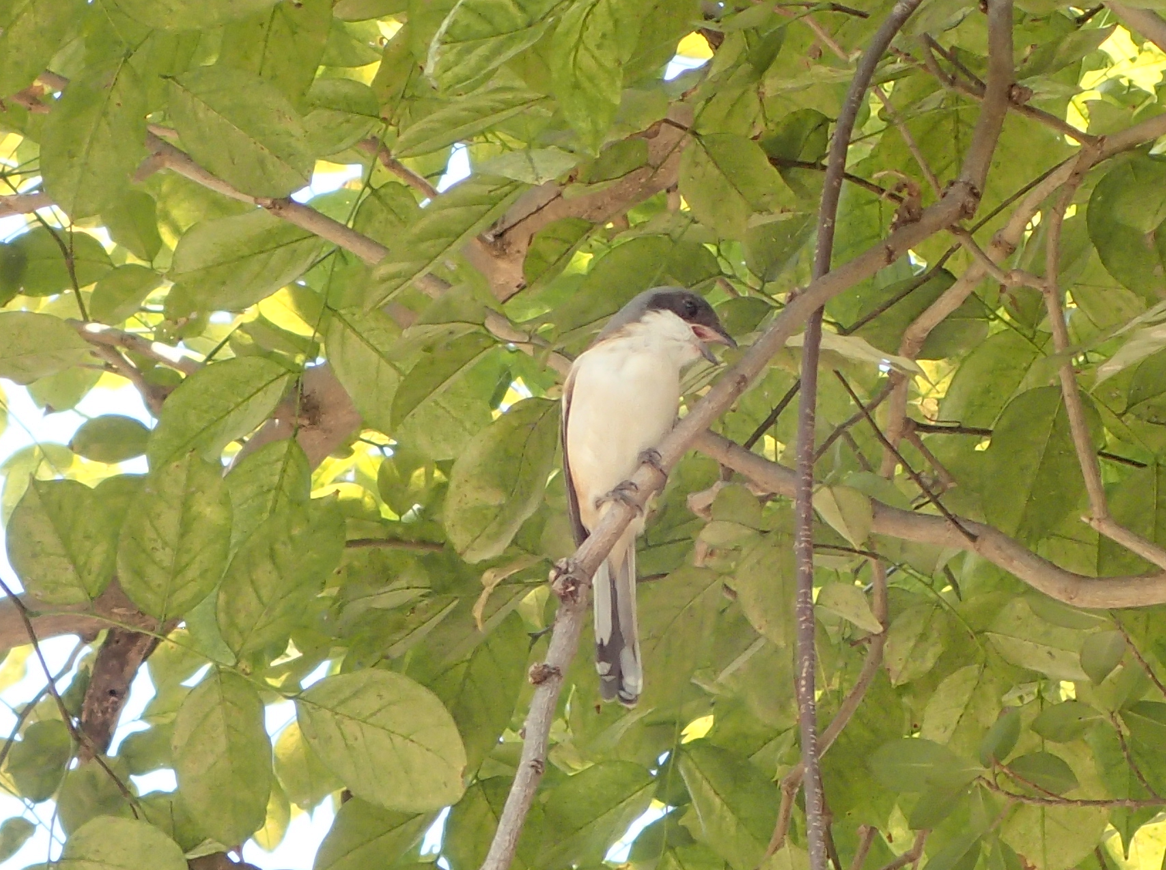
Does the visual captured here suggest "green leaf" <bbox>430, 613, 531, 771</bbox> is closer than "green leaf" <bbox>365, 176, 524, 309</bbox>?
No

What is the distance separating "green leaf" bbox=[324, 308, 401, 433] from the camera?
8.65 feet

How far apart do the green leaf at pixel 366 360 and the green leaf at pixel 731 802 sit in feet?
3.11

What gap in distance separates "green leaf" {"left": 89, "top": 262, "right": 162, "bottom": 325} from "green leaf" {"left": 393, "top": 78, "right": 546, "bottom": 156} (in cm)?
129

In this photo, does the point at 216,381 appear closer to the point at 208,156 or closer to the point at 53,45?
the point at 208,156

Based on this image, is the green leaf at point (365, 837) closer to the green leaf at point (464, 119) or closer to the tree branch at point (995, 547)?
the tree branch at point (995, 547)

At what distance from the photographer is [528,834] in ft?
8.18

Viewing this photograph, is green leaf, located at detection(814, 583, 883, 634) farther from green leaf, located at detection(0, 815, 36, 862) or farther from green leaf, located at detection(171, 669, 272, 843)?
green leaf, located at detection(0, 815, 36, 862)

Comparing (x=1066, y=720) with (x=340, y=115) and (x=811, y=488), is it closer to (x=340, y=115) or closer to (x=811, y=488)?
(x=811, y=488)

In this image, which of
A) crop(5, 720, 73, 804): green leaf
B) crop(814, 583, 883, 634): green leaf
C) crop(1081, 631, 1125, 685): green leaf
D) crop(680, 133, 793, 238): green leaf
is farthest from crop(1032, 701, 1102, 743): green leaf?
crop(5, 720, 73, 804): green leaf

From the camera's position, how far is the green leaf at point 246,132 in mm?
2115

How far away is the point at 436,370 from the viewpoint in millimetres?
2260

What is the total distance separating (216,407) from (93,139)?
63 cm

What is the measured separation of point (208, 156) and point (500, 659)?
1110mm

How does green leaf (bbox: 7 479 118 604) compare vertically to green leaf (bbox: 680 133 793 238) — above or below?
below
